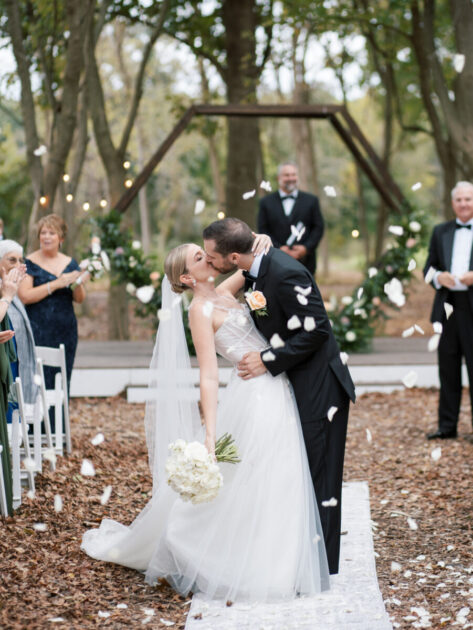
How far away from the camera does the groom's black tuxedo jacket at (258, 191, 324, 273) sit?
31.0 feet

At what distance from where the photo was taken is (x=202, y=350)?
4.13m

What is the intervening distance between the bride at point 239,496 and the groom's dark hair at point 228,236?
0.18 m

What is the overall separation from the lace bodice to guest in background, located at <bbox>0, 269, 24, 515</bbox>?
1362 mm

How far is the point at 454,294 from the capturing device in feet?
24.1

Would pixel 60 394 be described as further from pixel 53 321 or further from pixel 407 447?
pixel 407 447

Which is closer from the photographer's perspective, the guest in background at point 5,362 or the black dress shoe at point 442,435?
the guest in background at point 5,362

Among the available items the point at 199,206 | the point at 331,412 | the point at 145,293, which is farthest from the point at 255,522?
the point at 145,293

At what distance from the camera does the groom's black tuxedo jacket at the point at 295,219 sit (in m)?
9.46

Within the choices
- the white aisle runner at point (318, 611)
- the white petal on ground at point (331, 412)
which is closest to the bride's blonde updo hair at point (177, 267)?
the white petal on ground at point (331, 412)

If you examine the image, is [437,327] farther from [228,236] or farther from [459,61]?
[228,236]

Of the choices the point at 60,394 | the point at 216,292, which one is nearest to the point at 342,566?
the point at 216,292

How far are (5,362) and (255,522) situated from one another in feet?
6.20

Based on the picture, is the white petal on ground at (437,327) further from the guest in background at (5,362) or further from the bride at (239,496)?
the guest in background at (5,362)

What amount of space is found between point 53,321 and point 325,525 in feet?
12.7
